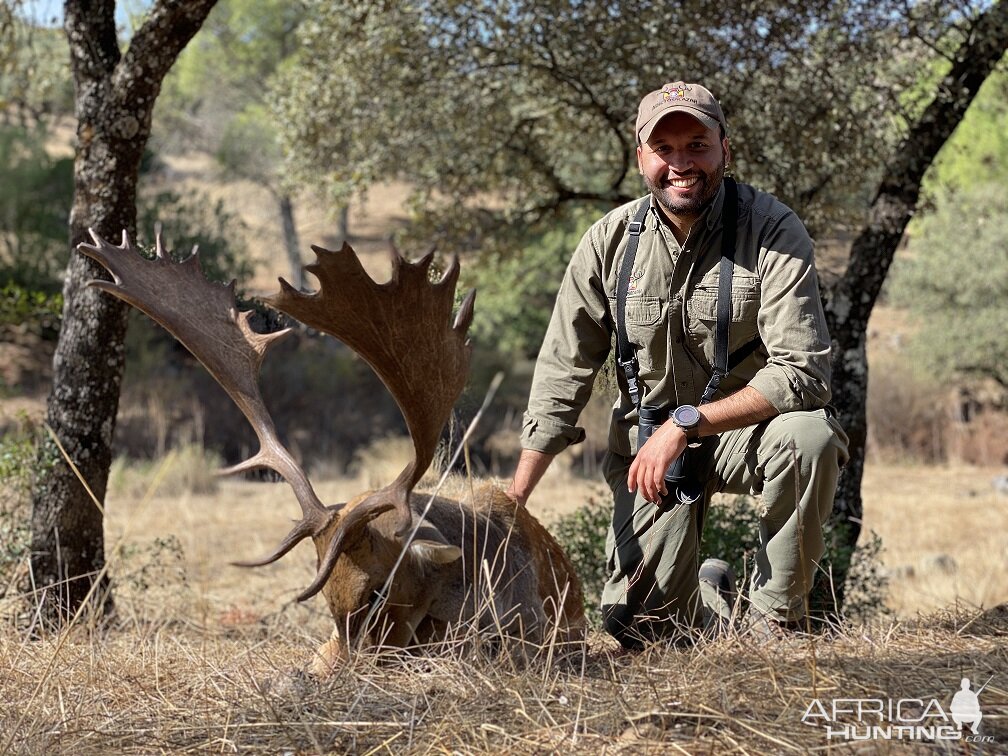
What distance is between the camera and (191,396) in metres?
18.6

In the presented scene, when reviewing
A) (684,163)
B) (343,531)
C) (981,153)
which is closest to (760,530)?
(684,163)

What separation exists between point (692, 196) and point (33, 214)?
59.0 feet

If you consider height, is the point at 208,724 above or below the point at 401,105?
below

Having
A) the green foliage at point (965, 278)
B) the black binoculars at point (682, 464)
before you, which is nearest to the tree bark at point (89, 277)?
the black binoculars at point (682, 464)

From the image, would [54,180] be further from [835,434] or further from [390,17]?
[835,434]

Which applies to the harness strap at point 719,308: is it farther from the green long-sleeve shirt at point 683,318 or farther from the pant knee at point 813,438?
the pant knee at point 813,438

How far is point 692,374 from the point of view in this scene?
14.5ft

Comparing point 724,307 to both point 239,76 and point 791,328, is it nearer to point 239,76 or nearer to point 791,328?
point 791,328

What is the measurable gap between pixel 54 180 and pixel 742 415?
19105 mm

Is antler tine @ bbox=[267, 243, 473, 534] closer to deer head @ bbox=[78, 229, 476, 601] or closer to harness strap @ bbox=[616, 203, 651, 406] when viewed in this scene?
deer head @ bbox=[78, 229, 476, 601]

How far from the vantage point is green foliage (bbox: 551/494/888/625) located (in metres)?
5.82

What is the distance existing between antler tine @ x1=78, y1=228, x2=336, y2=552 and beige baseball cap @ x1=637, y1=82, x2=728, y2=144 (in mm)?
1645

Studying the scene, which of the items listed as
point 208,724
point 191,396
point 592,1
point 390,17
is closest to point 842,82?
point 592,1

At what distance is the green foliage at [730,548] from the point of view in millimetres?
5820
